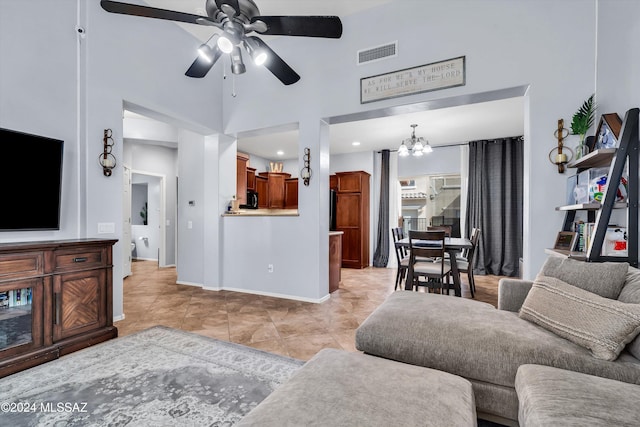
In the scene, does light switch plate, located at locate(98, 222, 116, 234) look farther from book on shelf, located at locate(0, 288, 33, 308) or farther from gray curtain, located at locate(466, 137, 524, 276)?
gray curtain, located at locate(466, 137, 524, 276)

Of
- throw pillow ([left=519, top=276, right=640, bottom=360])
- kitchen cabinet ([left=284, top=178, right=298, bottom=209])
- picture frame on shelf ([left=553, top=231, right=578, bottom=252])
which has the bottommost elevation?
throw pillow ([left=519, top=276, right=640, bottom=360])

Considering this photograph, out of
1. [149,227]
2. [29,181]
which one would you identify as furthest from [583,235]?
[149,227]

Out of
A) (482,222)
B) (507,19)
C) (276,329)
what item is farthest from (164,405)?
(482,222)

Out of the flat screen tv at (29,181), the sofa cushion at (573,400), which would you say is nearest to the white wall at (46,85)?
the flat screen tv at (29,181)

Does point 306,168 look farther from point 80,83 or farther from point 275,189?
point 275,189

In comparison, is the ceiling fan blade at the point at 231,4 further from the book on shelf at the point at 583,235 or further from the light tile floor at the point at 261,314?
the book on shelf at the point at 583,235

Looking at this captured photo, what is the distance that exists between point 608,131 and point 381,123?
3.14m

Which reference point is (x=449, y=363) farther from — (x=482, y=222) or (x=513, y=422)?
(x=482, y=222)

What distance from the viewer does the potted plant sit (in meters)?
2.31

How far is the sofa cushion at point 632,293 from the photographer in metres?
1.29

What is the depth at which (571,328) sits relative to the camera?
1.42 metres

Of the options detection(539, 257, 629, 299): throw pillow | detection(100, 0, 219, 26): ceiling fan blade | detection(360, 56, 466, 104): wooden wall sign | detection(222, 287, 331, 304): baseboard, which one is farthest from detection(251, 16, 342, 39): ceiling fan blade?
detection(222, 287, 331, 304): baseboard

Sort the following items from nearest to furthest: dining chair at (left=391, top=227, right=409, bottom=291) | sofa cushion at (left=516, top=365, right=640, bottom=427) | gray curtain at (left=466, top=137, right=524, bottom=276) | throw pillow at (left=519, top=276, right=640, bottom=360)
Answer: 1. sofa cushion at (left=516, top=365, right=640, bottom=427)
2. throw pillow at (left=519, top=276, right=640, bottom=360)
3. dining chair at (left=391, top=227, right=409, bottom=291)
4. gray curtain at (left=466, top=137, right=524, bottom=276)

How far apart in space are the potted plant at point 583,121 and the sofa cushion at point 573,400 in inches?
78.4
